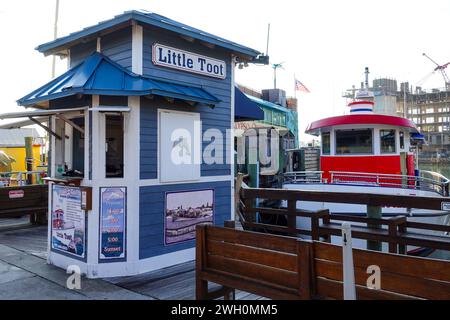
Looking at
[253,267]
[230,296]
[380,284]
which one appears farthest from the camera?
[230,296]

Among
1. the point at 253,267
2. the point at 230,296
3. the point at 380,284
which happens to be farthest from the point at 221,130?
the point at 380,284

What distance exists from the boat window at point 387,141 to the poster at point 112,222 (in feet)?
25.1

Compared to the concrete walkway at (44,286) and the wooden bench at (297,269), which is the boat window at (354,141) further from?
the wooden bench at (297,269)

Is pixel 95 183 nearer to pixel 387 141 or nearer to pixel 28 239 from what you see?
pixel 28 239

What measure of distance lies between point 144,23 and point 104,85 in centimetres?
110

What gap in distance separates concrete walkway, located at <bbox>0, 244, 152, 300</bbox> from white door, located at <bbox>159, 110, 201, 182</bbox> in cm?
181

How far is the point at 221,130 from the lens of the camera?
7.26 metres

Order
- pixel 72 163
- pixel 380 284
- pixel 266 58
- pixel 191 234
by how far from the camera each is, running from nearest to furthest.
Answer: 1. pixel 380 284
2. pixel 191 234
3. pixel 72 163
4. pixel 266 58

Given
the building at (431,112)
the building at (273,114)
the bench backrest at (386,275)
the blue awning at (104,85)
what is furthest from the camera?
the building at (431,112)

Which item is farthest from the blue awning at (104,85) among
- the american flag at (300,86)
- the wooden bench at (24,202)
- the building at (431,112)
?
the building at (431,112)

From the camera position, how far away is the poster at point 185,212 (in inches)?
247

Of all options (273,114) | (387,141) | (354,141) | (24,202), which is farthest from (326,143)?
(273,114)

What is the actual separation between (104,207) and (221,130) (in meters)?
2.60
